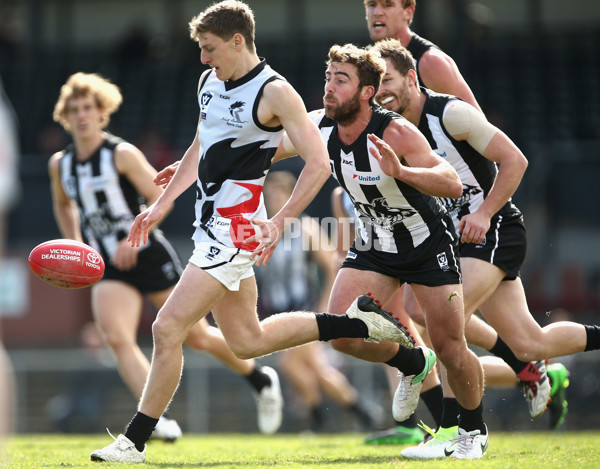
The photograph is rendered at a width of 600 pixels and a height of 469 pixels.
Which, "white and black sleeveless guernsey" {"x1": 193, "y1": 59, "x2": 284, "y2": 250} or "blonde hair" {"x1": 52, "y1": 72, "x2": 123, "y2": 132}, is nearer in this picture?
"white and black sleeveless guernsey" {"x1": 193, "y1": 59, "x2": 284, "y2": 250}

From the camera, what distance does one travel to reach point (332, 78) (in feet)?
18.4

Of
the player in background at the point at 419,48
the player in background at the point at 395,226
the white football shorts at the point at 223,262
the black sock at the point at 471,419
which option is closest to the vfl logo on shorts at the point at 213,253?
the white football shorts at the point at 223,262

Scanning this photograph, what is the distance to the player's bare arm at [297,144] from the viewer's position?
5352mm

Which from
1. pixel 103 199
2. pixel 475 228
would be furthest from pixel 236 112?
pixel 103 199

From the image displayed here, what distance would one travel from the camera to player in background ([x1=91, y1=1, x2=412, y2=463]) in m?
5.42

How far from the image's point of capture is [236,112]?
→ 5578 mm

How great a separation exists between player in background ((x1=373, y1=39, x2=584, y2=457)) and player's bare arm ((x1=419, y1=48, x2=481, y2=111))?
12.6 inches

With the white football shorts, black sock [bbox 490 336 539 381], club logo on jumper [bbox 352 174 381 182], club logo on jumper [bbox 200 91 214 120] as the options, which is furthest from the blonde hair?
black sock [bbox 490 336 539 381]

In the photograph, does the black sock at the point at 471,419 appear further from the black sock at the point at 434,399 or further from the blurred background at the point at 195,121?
the blurred background at the point at 195,121

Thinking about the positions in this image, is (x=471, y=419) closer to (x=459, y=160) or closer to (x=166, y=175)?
(x=459, y=160)

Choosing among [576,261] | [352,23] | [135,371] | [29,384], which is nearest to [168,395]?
[135,371]

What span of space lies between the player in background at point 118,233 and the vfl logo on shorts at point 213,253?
1.98 metres

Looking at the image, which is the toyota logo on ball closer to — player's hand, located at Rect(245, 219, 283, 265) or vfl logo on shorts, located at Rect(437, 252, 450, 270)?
player's hand, located at Rect(245, 219, 283, 265)

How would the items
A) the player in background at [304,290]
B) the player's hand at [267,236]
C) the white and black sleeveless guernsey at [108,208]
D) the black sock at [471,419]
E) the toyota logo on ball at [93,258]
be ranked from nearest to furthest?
1. the player's hand at [267,236]
2. the black sock at [471,419]
3. the toyota logo on ball at [93,258]
4. the white and black sleeveless guernsey at [108,208]
5. the player in background at [304,290]
